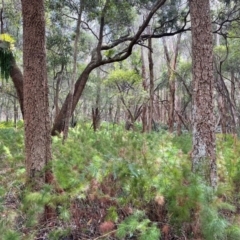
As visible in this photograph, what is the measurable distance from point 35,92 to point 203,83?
2.29 meters

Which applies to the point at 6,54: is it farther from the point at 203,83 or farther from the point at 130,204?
the point at 130,204

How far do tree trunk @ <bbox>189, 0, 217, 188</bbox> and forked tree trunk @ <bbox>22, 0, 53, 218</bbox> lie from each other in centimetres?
208

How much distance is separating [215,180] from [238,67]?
616 inches

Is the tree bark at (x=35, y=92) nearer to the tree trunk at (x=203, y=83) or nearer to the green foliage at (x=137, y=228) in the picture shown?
the green foliage at (x=137, y=228)

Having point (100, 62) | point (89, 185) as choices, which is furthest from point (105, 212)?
point (100, 62)

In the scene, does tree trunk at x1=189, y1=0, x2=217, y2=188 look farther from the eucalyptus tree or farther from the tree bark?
the eucalyptus tree

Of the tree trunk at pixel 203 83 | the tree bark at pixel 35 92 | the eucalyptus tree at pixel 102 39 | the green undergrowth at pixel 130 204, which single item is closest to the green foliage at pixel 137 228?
the green undergrowth at pixel 130 204

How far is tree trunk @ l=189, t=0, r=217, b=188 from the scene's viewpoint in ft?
15.8

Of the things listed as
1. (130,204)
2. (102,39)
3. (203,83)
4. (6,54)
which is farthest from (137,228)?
(102,39)

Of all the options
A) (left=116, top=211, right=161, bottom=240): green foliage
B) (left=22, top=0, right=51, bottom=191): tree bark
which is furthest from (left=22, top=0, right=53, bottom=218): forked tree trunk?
(left=116, top=211, right=161, bottom=240): green foliage

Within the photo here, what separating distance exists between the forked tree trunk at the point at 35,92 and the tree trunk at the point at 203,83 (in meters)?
2.08

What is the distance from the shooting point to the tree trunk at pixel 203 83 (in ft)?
15.8

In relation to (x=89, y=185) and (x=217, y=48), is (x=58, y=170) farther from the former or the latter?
(x=217, y=48)

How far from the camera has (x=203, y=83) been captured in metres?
4.83
